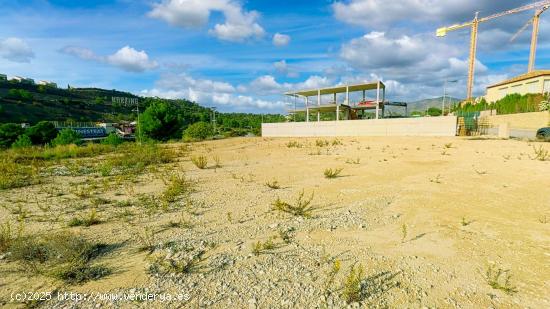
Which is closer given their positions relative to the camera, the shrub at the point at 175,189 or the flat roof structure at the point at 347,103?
the shrub at the point at 175,189

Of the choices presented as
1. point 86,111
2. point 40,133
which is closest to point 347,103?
point 40,133

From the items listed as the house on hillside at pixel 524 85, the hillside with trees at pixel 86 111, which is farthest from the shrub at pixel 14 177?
the house on hillside at pixel 524 85

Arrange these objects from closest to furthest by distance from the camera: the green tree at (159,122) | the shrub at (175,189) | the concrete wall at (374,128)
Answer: the shrub at (175,189), the concrete wall at (374,128), the green tree at (159,122)

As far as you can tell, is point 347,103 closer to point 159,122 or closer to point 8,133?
point 159,122

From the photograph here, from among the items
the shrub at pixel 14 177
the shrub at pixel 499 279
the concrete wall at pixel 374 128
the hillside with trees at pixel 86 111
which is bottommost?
the shrub at pixel 499 279

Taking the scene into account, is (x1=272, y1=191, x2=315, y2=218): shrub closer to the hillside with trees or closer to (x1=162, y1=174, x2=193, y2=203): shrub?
(x1=162, y1=174, x2=193, y2=203): shrub

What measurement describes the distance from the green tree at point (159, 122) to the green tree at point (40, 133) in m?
21.1

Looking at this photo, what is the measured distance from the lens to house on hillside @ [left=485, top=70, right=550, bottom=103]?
36.6m

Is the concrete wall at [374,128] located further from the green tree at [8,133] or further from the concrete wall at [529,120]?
the green tree at [8,133]

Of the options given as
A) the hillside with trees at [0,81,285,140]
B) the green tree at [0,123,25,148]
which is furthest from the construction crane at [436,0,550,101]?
the green tree at [0,123,25,148]

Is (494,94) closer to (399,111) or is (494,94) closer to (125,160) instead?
(399,111)

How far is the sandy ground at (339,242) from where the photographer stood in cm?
262

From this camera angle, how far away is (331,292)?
2.62 m

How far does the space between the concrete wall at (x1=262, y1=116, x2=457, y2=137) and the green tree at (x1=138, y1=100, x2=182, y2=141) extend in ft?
55.3
